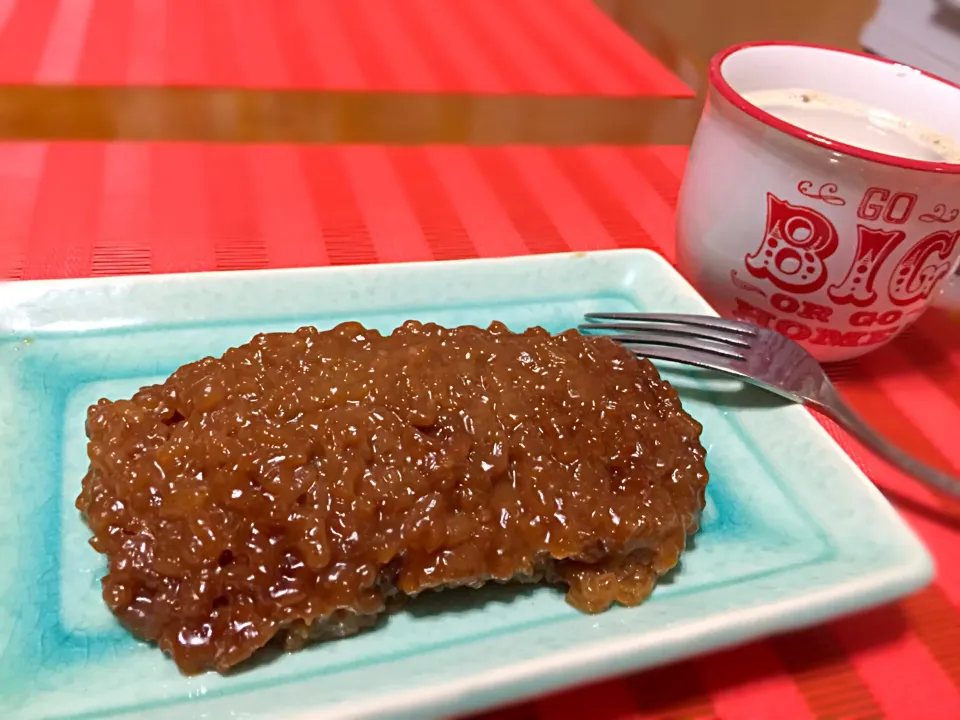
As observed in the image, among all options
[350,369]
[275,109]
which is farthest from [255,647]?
[275,109]

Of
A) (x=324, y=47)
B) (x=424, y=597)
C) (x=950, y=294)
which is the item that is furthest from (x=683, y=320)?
(x=324, y=47)

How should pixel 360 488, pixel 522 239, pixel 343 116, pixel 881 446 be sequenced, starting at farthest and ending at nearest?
pixel 343 116
pixel 522 239
pixel 881 446
pixel 360 488

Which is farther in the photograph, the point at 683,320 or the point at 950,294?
the point at 950,294

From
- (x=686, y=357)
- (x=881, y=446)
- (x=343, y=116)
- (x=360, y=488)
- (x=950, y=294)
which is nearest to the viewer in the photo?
(x=360, y=488)

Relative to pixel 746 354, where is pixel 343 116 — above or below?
below

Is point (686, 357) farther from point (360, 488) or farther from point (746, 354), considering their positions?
point (360, 488)

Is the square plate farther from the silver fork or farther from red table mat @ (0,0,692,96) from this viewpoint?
red table mat @ (0,0,692,96)

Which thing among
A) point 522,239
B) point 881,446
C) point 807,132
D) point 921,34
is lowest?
point 522,239

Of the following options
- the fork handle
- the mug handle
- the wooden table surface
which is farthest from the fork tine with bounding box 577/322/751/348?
the wooden table surface

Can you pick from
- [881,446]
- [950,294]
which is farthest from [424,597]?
[950,294]
